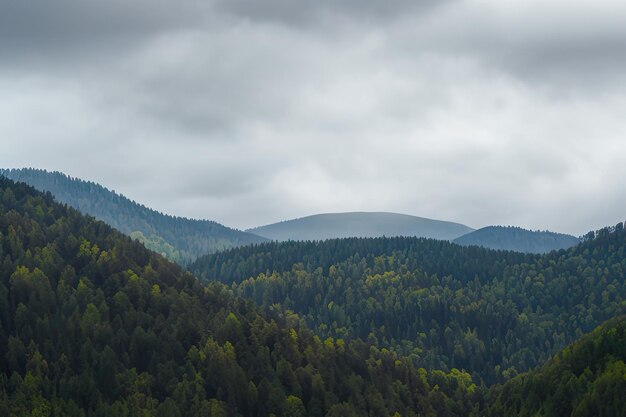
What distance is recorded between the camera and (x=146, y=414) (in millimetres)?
199875

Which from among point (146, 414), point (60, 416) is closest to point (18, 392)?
point (60, 416)

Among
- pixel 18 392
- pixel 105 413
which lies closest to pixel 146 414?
pixel 105 413

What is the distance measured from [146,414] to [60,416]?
19.2 metres

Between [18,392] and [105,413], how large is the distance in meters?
20.2

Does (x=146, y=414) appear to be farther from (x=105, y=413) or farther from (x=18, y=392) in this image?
(x=18, y=392)

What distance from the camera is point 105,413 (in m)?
199

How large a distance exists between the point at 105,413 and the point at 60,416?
11.3 m

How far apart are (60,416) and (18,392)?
1482 centimetres

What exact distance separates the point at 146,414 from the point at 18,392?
95.7ft

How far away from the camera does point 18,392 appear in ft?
653

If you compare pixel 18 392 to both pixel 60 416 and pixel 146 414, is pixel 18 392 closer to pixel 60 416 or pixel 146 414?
pixel 60 416

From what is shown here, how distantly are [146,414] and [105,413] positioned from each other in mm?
9117

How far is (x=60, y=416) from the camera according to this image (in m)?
191
